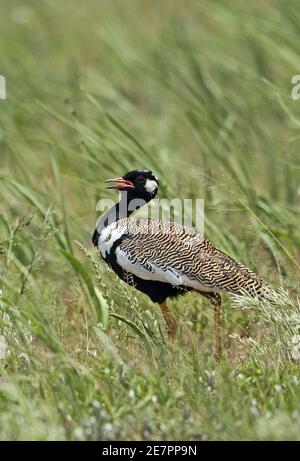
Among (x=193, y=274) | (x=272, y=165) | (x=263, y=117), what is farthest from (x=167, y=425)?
(x=263, y=117)

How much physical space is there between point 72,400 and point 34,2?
924 cm

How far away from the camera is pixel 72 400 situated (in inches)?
144

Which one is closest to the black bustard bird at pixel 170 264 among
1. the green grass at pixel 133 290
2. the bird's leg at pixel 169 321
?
the bird's leg at pixel 169 321

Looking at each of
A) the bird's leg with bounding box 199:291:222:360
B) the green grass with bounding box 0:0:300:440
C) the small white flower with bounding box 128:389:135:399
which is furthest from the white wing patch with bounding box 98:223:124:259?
the small white flower with bounding box 128:389:135:399

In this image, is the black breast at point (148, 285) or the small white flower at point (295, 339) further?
the black breast at point (148, 285)

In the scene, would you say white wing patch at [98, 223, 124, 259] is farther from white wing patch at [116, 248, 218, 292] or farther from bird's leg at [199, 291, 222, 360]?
bird's leg at [199, 291, 222, 360]

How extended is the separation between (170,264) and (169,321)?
0.24 meters

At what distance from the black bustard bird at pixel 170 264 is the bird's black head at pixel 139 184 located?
0.18 m

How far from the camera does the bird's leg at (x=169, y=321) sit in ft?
15.2

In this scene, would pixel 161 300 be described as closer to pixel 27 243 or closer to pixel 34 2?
pixel 27 243

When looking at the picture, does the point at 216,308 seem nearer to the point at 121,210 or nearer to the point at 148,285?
the point at 148,285

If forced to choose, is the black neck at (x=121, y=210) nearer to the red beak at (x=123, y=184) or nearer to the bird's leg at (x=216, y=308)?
the red beak at (x=123, y=184)
